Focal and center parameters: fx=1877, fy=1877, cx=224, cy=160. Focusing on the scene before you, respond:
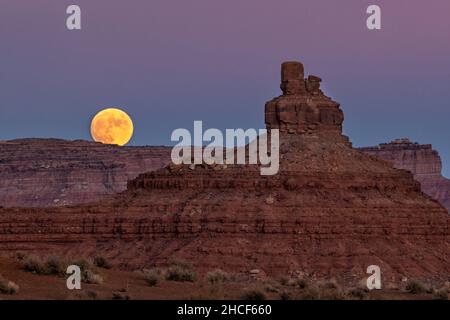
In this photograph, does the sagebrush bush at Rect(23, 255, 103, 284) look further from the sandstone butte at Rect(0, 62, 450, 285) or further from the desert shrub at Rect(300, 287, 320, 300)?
the sandstone butte at Rect(0, 62, 450, 285)

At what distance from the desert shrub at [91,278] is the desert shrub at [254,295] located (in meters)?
5.38

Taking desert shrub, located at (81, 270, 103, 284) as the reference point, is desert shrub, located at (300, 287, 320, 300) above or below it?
below

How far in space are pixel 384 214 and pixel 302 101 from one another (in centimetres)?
1127

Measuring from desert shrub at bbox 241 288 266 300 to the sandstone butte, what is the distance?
5037 cm

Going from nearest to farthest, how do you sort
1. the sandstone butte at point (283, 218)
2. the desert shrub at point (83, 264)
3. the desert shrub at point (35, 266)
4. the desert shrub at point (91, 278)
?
1. the desert shrub at point (91, 278)
2. the desert shrub at point (35, 266)
3. the desert shrub at point (83, 264)
4. the sandstone butte at point (283, 218)

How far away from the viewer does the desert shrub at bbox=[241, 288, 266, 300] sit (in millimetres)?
55469

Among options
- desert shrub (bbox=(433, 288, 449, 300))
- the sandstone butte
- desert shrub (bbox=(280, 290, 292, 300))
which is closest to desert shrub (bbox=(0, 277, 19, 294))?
desert shrub (bbox=(280, 290, 292, 300))

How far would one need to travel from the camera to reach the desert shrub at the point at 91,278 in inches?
2339

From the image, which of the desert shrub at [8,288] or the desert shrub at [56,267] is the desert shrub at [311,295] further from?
the desert shrub at [56,267]

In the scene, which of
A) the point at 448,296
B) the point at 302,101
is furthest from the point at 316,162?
the point at 448,296

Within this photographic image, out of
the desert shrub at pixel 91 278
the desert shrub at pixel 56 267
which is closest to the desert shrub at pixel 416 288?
the desert shrub at pixel 91 278

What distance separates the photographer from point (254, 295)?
183 feet

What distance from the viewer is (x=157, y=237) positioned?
115750 millimetres
